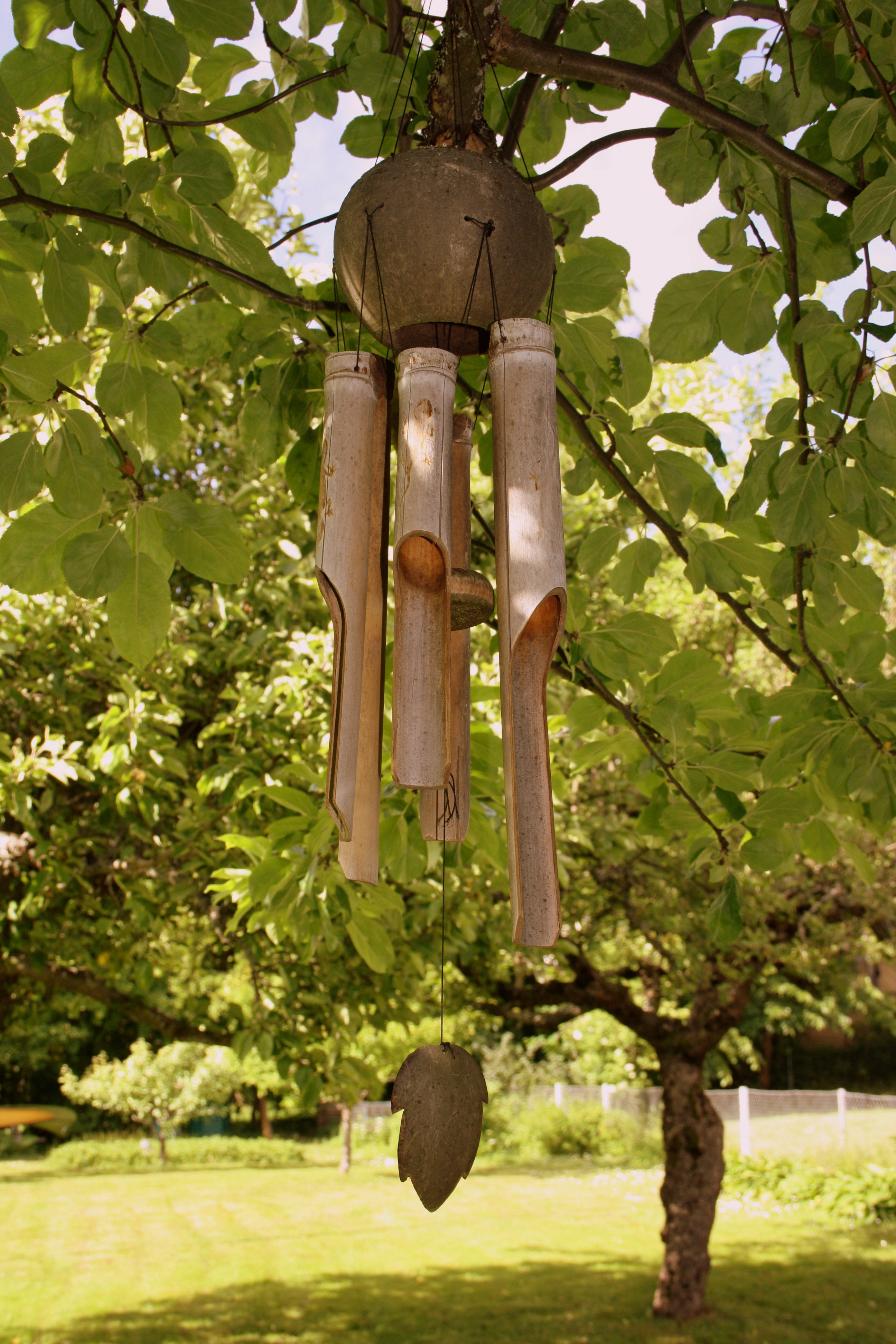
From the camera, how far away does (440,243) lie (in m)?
1.07

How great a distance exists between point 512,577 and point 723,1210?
13.9m

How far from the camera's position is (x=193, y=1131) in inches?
765

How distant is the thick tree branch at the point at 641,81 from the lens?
132 centimetres

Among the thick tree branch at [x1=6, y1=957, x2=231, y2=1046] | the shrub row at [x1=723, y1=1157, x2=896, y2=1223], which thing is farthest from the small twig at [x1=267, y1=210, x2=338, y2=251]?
the shrub row at [x1=723, y1=1157, x2=896, y2=1223]

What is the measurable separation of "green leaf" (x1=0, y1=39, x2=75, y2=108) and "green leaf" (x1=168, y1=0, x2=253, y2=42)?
0.26 meters

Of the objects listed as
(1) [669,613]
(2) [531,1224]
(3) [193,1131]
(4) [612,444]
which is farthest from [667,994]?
(3) [193,1131]

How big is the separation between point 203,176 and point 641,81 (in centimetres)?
62

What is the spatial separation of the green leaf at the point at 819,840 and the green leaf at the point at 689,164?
127 cm

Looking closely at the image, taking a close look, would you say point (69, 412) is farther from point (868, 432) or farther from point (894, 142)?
point (894, 142)

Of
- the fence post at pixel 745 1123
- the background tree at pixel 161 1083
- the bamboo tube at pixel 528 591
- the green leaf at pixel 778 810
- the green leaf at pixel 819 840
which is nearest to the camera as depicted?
the bamboo tube at pixel 528 591

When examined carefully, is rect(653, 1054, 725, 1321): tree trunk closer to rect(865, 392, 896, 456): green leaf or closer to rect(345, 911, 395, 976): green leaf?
rect(345, 911, 395, 976): green leaf

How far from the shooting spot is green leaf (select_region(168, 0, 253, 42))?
153 cm

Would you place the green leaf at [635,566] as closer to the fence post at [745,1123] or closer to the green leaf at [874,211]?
the green leaf at [874,211]

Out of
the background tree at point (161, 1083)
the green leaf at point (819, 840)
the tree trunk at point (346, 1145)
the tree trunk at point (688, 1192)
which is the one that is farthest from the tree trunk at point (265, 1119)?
the green leaf at point (819, 840)
